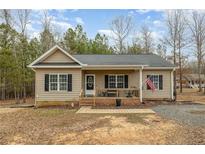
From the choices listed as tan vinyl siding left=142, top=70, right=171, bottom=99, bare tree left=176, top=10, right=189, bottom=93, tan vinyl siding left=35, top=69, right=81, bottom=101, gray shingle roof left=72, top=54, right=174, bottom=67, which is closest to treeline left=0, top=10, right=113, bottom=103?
gray shingle roof left=72, top=54, right=174, bottom=67

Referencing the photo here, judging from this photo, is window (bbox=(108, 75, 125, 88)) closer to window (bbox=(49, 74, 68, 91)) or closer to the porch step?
the porch step

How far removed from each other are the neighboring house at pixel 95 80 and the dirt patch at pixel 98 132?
21.1ft

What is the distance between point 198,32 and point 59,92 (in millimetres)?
23594

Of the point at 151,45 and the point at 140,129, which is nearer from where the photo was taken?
the point at 140,129

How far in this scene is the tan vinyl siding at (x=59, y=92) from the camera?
18.0 m

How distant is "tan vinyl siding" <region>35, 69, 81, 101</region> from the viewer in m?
18.0

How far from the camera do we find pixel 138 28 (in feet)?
143

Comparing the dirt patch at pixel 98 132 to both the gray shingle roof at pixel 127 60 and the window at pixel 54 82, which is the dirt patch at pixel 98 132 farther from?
the gray shingle roof at pixel 127 60

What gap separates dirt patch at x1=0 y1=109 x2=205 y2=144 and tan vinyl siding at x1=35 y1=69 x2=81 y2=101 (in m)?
6.35

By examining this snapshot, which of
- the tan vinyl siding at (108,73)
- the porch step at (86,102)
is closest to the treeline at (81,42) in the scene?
the tan vinyl siding at (108,73)
